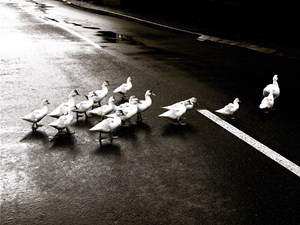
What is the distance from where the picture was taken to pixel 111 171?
5492mm

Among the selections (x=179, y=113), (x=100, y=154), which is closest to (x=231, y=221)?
(x=100, y=154)

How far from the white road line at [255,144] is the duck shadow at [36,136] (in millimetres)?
3109

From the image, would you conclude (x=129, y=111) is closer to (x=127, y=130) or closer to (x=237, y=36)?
(x=127, y=130)

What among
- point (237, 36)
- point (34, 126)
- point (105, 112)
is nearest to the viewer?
point (34, 126)

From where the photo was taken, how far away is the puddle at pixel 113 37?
1723cm

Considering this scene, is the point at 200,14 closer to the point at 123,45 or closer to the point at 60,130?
the point at 123,45

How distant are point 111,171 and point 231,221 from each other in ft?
6.02

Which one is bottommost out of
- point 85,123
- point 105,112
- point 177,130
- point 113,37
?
point 113,37

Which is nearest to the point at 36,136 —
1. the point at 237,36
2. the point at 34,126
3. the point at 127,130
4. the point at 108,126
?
the point at 34,126

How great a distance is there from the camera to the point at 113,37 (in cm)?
1825

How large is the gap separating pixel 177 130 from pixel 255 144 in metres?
1.38

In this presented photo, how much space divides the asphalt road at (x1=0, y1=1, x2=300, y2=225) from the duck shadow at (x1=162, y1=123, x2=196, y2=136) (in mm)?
18

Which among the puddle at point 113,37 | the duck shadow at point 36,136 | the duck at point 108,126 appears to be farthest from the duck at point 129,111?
the puddle at point 113,37

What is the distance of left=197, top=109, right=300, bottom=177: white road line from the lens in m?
5.69
